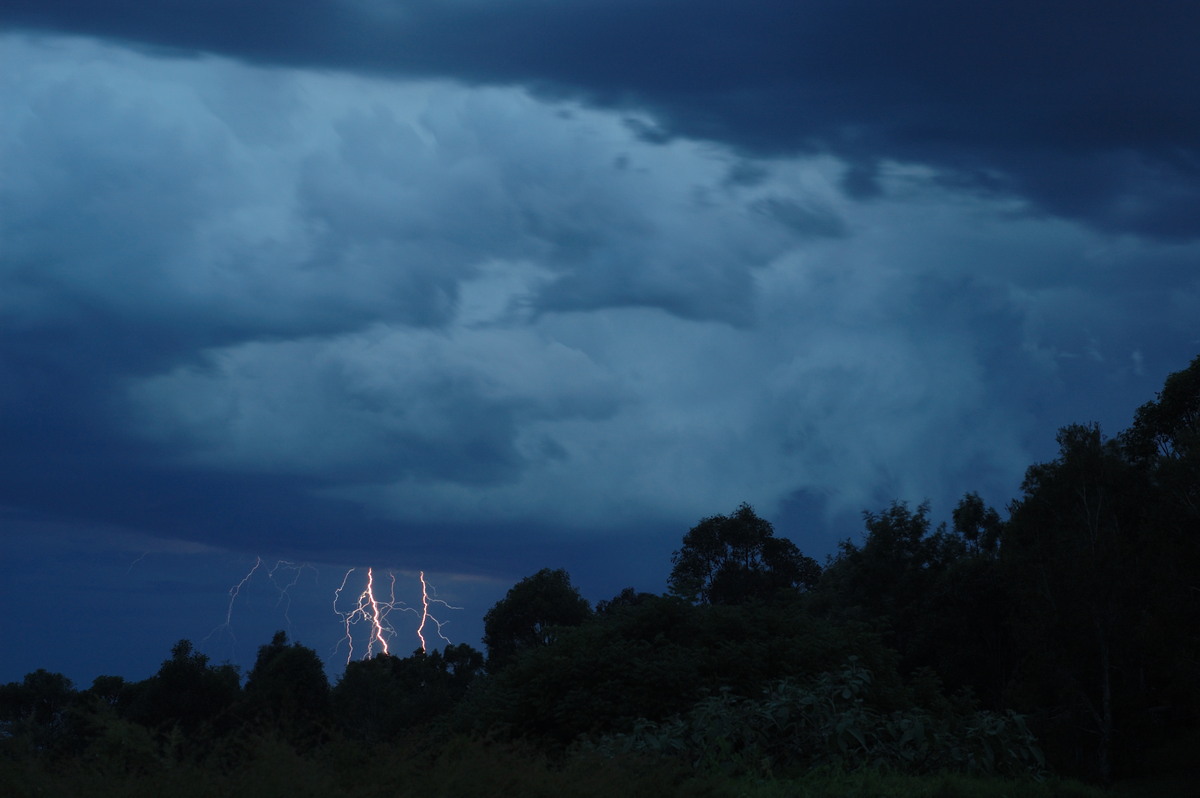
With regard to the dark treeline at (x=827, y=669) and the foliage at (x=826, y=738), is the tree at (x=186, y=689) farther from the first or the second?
the foliage at (x=826, y=738)

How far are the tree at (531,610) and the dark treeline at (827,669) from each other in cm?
11

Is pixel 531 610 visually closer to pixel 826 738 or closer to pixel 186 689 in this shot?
pixel 186 689

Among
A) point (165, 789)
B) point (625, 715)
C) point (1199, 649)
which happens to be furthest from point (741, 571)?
point (165, 789)

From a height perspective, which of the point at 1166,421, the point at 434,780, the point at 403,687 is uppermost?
the point at 1166,421

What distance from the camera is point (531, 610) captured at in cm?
4891

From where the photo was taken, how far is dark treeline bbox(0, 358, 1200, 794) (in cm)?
1259

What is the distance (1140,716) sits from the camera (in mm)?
37281

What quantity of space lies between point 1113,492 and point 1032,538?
378 cm

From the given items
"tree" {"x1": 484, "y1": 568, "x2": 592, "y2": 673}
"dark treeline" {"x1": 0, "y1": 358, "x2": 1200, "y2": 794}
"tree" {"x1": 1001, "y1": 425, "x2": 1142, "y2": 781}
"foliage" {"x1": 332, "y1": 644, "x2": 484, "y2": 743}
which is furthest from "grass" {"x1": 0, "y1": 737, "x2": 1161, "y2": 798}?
"tree" {"x1": 484, "y1": 568, "x2": 592, "y2": 673}

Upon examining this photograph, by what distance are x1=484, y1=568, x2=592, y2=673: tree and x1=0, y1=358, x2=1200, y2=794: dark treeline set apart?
112mm

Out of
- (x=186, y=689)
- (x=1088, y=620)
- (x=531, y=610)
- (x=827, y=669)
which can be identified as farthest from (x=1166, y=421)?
(x=186, y=689)

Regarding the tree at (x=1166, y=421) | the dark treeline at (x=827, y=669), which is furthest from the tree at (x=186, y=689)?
the tree at (x=1166, y=421)

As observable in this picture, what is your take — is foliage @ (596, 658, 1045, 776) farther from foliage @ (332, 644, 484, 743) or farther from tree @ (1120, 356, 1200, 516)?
tree @ (1120, 356, 1200, 516)

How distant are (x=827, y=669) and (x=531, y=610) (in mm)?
33127
